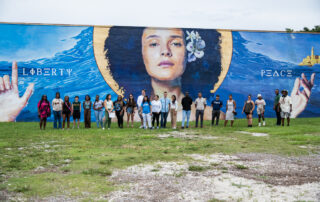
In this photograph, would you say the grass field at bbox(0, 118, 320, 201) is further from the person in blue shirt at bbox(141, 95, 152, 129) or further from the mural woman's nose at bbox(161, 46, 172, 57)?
the mural woman's nose at bbox(161, 46, 172, 57)

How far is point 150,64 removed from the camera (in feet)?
84.0

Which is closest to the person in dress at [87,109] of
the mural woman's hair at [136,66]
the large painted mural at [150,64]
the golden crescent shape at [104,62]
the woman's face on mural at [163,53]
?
the large painted mural at [150,64]

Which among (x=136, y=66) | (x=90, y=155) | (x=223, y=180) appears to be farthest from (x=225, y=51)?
(x=223, y=180)

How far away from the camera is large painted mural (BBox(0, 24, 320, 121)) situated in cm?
2455

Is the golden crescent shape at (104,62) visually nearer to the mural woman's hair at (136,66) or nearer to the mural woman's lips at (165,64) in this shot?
the mural woman's hair at (136,66)

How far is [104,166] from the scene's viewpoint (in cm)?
811

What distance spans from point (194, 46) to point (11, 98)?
11.7 meters

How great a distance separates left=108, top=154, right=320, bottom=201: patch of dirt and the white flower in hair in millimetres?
17480

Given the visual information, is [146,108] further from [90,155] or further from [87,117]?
[90,155]

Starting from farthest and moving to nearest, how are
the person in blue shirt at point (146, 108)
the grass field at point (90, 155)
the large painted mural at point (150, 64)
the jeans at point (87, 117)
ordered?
the large painted mural at point (150, 64)
the jeans at point (87, 117)
the person in blue shirt at point (146, 108)
the grass field at point (90, 155)

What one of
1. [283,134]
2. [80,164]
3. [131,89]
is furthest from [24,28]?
[80,164]

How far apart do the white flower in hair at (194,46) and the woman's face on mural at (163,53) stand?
1.42 ft

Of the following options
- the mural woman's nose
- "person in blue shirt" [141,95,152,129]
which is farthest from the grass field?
the mural woman's nose

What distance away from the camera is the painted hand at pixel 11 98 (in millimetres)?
24047
